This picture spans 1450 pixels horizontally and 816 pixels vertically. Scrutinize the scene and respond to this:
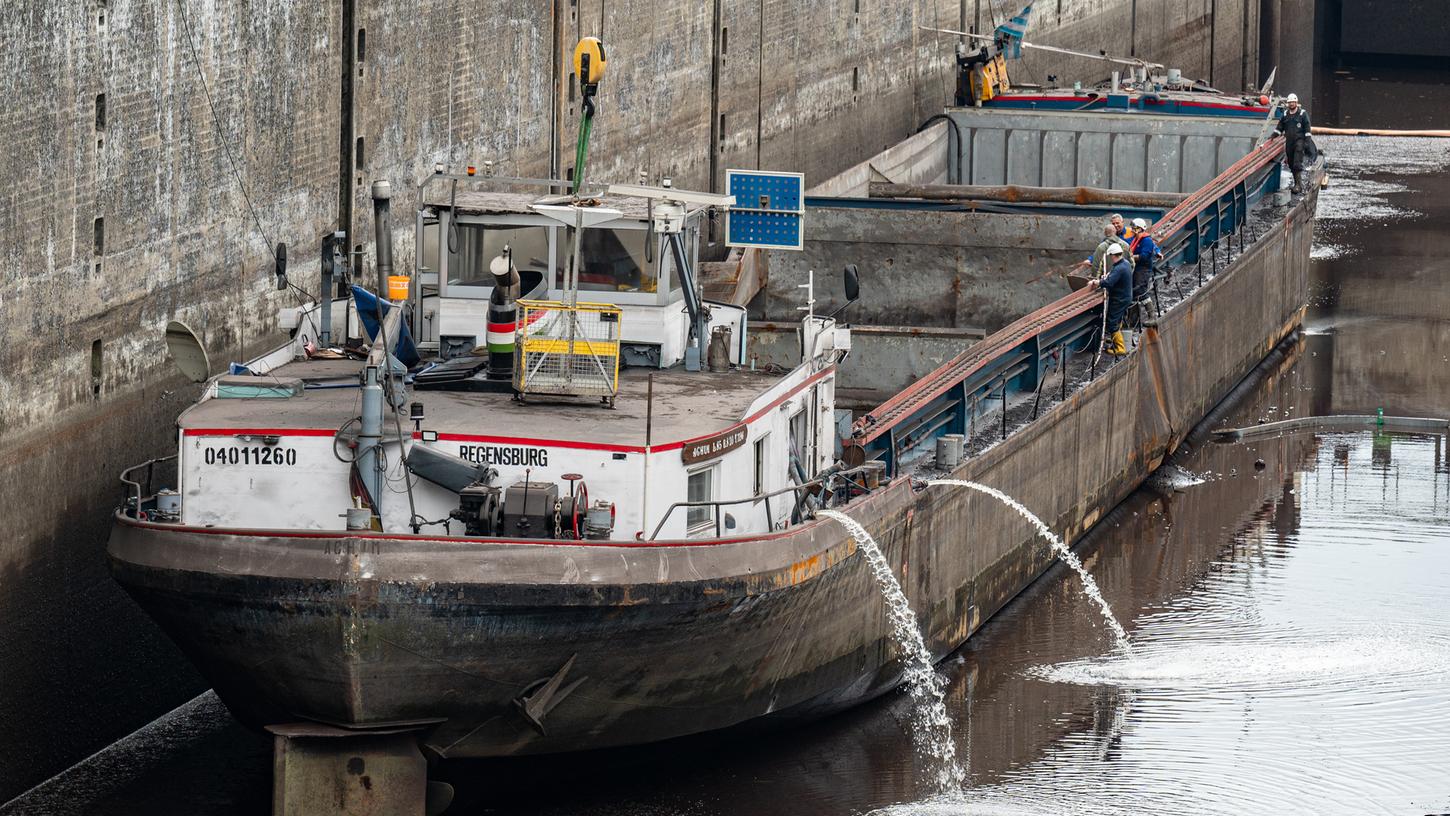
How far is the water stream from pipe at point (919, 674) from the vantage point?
14234 mm

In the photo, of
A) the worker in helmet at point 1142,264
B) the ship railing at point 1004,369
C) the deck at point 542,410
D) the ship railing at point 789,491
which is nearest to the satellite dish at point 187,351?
the deck at point 542,410

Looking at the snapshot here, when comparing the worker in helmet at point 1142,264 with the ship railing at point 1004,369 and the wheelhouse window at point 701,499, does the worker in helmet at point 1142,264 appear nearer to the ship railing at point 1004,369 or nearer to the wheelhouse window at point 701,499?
the ship railing at point 1004,369

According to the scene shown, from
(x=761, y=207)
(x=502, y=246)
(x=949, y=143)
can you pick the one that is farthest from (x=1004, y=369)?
(x=949, y=143)

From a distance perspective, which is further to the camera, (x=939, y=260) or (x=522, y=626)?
(x=939, y=260)

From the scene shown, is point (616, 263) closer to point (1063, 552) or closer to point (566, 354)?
point (566, 354)

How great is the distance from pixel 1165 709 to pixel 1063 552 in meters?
3.58

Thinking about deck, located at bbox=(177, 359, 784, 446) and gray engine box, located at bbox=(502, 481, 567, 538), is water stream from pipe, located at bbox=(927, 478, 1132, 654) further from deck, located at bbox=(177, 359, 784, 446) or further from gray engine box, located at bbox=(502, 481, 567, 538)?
gray engine box, located at bbox=(502, 481, 567, 538)

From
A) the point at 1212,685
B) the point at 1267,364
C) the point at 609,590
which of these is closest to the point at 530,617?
the point at 609,590

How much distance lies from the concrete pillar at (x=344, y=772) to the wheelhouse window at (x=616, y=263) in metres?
3.28

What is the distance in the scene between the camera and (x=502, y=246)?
47.8 ft

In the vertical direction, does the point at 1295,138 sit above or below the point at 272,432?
above

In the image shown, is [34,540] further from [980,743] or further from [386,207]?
[980,743]

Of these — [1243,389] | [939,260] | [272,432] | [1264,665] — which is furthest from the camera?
[1243,389]

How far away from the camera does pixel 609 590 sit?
12.2m
